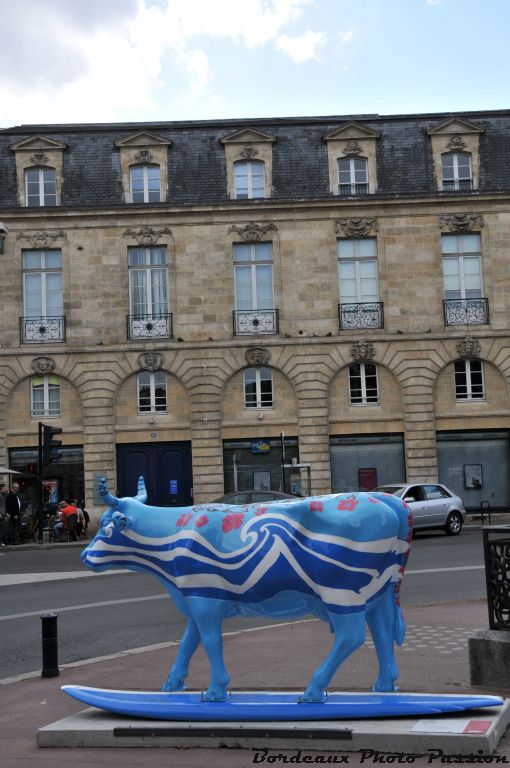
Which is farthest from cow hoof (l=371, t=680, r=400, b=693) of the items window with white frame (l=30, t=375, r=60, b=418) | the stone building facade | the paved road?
window with white frame (l=30, t=375, r=60, b=418)

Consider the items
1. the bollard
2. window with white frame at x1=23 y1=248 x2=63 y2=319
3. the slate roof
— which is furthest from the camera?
the slate roof

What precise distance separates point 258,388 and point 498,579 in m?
25.3

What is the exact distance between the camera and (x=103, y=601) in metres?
15.2

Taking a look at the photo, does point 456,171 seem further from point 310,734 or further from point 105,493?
point 310,734

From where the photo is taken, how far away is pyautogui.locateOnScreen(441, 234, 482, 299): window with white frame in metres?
33.4

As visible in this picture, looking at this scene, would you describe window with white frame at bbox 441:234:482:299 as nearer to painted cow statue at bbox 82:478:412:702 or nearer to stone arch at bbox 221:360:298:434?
stone arch at bbox 221:360:298:434

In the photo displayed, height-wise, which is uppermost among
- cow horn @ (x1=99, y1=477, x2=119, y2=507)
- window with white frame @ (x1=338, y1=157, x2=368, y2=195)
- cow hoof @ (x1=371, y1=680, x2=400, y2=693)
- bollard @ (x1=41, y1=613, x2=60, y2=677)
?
window with white frame @ (x1=338, y1=157, x2=368, y2=195)

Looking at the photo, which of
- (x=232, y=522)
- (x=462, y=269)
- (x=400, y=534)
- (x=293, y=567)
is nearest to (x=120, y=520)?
(x=232, y=522)

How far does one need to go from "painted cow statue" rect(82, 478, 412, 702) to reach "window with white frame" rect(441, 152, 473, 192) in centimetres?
2872

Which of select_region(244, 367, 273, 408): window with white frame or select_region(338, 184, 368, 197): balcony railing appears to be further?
select_region(338, 184, 368, 197): balcony railing

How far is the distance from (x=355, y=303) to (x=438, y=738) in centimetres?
2794

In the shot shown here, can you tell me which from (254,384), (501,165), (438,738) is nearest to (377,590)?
(438,738)

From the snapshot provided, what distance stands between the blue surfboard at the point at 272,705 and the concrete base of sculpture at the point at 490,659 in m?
1.26

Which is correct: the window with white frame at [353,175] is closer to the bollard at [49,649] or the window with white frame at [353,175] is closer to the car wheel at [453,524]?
the car wheel at [453,524]
